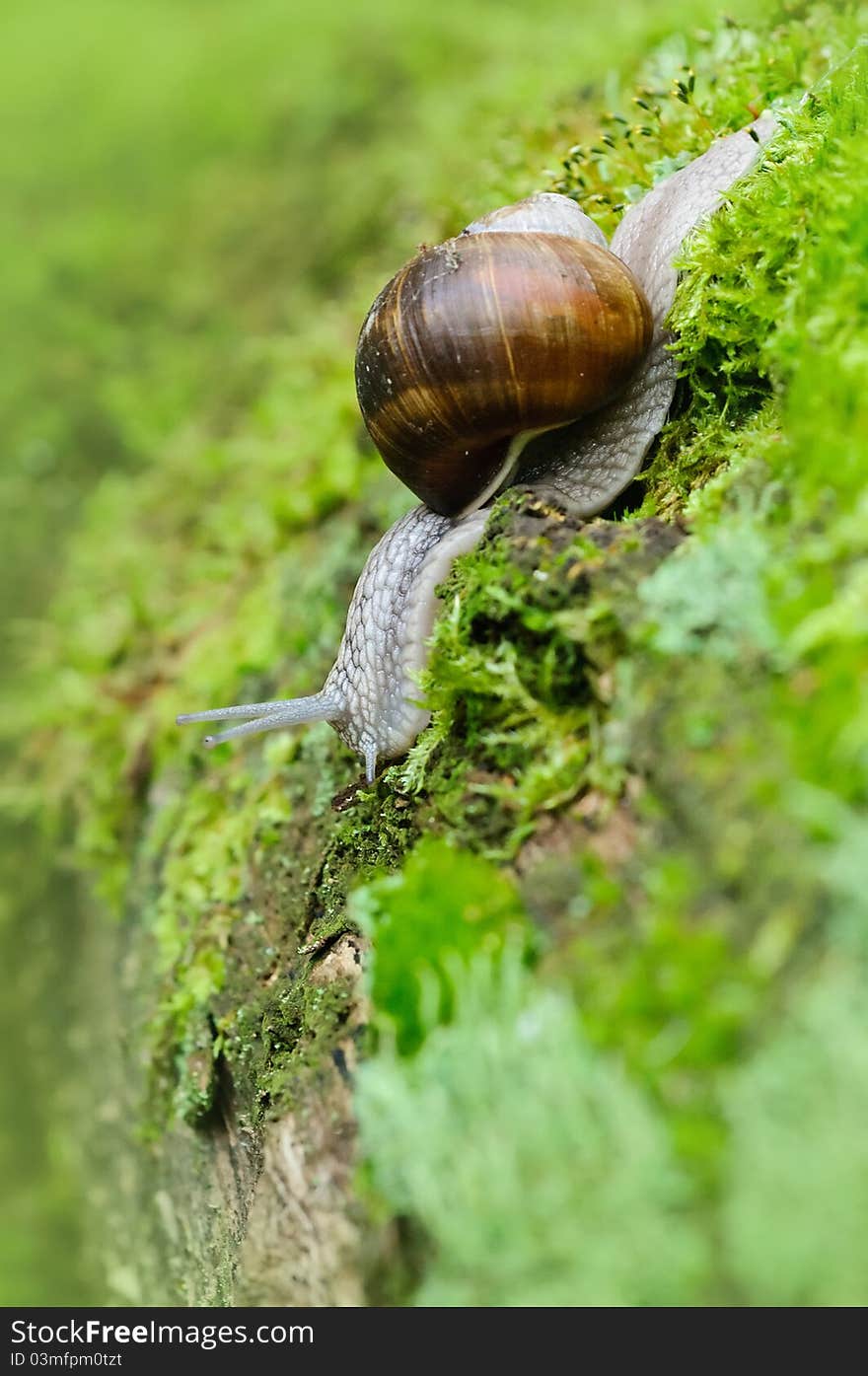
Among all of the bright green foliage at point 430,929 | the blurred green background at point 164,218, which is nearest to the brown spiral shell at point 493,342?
the bright green foliage at point 430,929

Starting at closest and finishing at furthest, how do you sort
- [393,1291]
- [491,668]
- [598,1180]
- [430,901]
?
[598,1180] → [393,1291] → [430,901] → [491,668]

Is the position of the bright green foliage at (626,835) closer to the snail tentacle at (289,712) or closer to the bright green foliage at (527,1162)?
the bright green foliage at (527,1162)

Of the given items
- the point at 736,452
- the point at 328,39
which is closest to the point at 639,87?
the point at 736,452

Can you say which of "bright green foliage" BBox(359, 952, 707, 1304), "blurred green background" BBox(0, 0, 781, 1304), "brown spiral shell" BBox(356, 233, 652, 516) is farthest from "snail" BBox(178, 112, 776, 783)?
"blurred green background" BBox(0, 0, 781, 1304)

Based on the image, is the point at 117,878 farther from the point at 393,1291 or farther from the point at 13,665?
the point at 393,1291

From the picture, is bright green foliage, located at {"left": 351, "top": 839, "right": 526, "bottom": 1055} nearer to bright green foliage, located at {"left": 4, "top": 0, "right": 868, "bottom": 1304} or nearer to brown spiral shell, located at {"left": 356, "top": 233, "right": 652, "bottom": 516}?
bright green foliage, located at {"left": 4, "top": 0, "right": 868, "bottom": 1304}

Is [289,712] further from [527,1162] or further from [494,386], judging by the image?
[527,1162]
